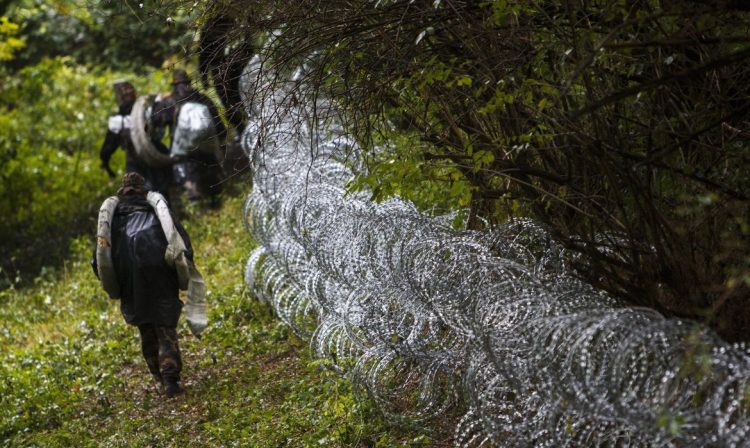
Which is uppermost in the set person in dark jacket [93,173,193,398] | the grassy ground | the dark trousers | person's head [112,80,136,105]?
person's head [112,80,136,105]

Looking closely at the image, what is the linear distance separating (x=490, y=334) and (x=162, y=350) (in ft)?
15.5

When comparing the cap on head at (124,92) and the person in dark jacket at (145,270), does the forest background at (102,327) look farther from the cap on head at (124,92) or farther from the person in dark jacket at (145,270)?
the cap on head at (124,92)

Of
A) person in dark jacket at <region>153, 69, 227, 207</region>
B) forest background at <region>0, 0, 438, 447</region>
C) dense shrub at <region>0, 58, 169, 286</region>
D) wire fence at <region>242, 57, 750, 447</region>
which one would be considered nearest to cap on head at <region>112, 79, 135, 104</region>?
person in dark jacket at <region>153, 69, 227, 207</region>

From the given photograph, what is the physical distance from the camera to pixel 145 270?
968 centimetres

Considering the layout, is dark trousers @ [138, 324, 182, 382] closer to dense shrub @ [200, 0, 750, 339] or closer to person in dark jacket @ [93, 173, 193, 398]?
person in dark jacket @ [93, 173, 193, 398]

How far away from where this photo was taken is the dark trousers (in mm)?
9961

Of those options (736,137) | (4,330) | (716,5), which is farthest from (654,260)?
(4,330)

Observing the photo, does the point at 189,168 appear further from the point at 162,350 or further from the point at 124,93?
the point at 162,350

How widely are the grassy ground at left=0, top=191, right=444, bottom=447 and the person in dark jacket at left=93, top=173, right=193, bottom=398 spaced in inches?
20.8

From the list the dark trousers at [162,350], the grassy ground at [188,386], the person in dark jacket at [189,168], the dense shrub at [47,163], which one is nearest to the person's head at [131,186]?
the dark trousers at [162,350]

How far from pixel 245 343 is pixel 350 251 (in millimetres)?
3649

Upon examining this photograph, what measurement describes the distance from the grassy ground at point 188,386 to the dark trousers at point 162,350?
22 centimetres

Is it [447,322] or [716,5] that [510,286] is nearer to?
[447,322]

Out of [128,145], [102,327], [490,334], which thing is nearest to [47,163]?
[128,145]
